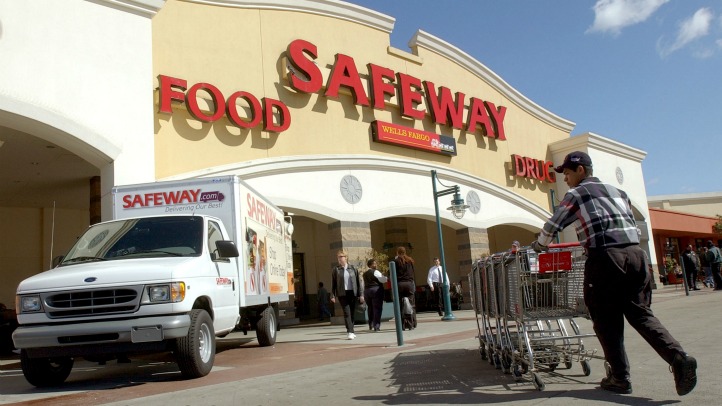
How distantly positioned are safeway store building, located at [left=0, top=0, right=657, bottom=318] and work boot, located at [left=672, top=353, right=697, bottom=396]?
10102mm

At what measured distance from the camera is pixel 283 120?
17.2m

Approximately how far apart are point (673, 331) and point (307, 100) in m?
12.2

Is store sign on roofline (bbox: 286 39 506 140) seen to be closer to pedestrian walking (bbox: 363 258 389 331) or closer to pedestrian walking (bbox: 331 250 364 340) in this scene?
pedestrian walking (bbox: 363 258 389 331)

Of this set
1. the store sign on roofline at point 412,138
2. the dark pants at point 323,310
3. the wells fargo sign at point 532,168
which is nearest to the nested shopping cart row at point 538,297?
the store sign on roofline at point 412,138

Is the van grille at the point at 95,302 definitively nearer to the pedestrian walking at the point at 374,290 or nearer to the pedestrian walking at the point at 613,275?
the pedestrian walking at the point at 613,275

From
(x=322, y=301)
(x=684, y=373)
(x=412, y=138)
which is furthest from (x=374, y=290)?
(x=322, y=301)

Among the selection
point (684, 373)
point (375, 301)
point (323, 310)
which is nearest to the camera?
point (684, 373)

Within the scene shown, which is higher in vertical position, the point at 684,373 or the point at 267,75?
the point at 267,75

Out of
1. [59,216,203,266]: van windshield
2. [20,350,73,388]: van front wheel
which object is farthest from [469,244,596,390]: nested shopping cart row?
[20,350,73,388]: van front wheel

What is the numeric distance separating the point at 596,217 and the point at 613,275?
49cm

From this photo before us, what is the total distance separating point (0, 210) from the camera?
67.1 ft

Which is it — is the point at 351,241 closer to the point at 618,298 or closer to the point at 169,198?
the point at 169,198

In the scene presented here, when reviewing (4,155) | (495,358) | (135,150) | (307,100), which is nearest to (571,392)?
(495,358)

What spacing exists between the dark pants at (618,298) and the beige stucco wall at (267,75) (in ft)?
39.3
